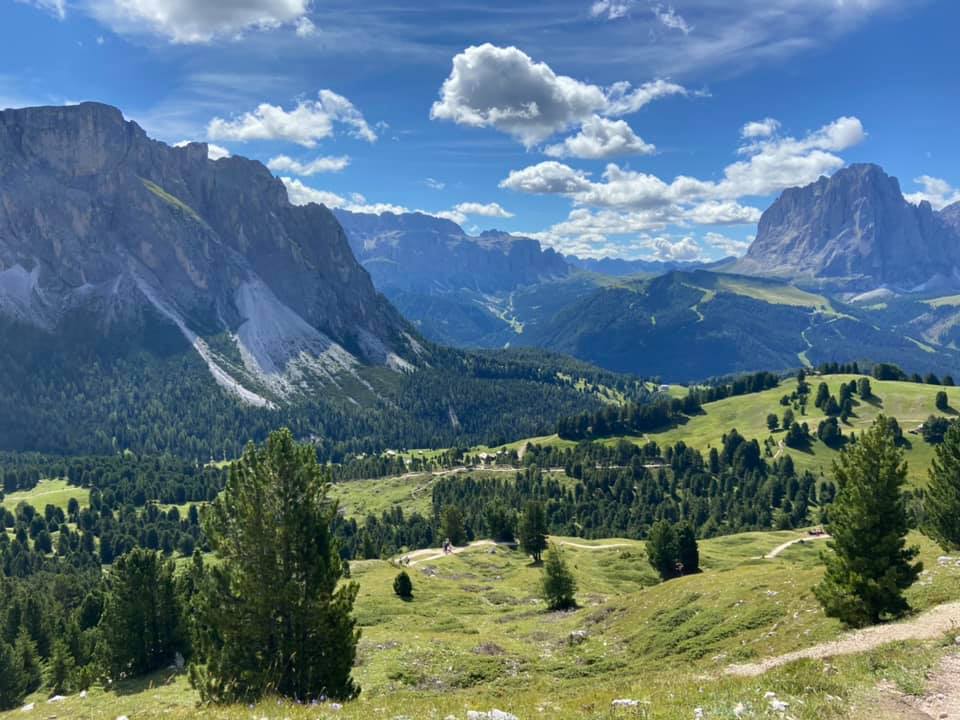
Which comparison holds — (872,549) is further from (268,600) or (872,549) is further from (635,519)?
(635,519)

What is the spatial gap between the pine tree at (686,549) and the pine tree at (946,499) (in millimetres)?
43073

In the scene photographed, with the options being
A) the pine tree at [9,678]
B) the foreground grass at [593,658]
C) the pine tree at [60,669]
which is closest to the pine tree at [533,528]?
the foreground grass at [593,658]

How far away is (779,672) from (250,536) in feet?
77.8

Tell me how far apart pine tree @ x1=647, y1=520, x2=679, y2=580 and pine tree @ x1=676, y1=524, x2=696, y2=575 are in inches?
41.9

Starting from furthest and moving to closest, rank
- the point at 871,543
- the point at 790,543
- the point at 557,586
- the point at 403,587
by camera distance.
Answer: the point at 790,543
the point at 403,587
the point at 557,586
the point at 871,543

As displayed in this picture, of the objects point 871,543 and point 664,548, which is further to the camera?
point 664,548

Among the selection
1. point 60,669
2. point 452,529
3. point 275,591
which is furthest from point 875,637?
point 452,529

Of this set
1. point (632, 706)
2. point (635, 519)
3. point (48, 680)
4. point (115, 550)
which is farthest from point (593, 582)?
point (115, 550)

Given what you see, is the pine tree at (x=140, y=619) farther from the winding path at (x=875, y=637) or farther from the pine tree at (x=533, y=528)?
the pine tree at (x=533, y=528)

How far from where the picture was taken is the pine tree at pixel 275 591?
90.2 feet

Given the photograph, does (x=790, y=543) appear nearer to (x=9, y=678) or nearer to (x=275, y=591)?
(x=275, y=591)

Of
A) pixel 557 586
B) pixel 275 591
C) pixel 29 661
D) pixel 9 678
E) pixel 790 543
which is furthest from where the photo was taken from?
pixel 790 543

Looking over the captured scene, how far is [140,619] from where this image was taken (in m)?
56.0

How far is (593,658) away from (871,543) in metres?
23.7
